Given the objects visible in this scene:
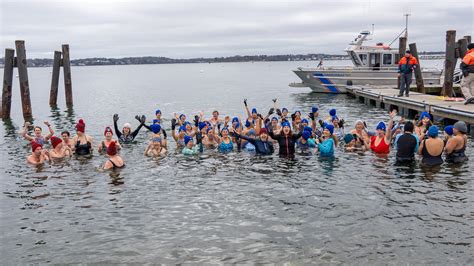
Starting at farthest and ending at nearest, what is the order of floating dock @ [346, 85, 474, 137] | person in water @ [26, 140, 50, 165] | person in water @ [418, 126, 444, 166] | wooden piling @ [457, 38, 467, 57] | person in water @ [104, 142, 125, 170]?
wooden piling @ [457, 38, 467, 57]
floating dock @ [346, 85, 474, 137]
person in water @ [26, 140, 50, 165]
person in water @ [104, 142, 125, 170]
person in water @ [418, 126, 444, 166]

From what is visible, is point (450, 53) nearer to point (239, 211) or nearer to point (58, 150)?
point (239, 211)

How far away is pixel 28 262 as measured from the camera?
741 centimetres

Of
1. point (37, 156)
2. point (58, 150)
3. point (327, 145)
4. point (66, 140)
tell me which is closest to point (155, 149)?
point (66, 140)

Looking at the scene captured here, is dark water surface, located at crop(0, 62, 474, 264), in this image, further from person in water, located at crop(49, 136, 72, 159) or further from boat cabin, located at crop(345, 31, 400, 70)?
boat cabin, located at crop(345, 31, 400, 70)

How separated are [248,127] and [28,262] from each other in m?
10.6

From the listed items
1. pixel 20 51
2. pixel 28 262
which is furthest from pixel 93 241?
pixel 20 51

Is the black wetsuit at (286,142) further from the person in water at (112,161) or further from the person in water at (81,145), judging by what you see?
the person in water at (81,145)

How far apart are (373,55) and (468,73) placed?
2058 centimetres

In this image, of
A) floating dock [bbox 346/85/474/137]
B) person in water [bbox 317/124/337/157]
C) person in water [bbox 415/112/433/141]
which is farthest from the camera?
floating dock [bbox 346/85/474/137]

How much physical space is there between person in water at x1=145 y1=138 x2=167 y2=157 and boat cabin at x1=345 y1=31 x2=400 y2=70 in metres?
27.5

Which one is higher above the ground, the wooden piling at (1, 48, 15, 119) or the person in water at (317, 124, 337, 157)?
the wooden piling at (1, 48, 15, 119)

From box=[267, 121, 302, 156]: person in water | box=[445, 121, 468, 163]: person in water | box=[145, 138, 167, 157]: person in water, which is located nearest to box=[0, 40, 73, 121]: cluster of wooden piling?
box=[145, 138, 167, 157]: person in water

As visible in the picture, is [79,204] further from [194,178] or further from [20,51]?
[20,51]

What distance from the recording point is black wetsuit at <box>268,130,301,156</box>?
556 inches
